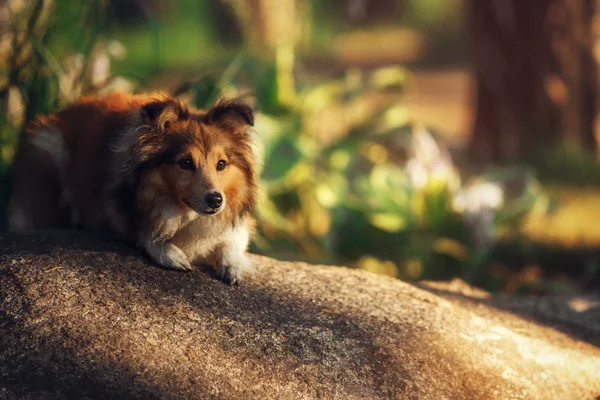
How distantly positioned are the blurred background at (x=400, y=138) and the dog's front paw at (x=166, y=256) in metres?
1.82

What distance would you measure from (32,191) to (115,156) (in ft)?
2.63

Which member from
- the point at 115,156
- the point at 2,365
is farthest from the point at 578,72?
the point at 2,365

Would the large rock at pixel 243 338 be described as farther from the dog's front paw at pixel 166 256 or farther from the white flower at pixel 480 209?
the white flower at pixel 480 209

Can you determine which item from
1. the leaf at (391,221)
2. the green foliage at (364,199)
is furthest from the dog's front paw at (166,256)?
the leaf at (391,221)

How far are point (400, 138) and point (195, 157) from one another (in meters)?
3.53

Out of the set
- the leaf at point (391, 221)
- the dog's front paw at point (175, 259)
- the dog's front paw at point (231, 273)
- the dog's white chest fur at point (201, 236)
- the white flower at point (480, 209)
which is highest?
the dog's white chest fur at point (201, 236)

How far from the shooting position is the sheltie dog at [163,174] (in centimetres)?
346

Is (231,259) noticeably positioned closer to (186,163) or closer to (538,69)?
(186,163)

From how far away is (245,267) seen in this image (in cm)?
385

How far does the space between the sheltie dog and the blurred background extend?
48.2 inches

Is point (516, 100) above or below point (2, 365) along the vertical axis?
above

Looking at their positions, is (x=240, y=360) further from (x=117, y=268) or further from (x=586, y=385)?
(x=586, y=385)

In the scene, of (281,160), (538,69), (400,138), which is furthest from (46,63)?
(538,69)

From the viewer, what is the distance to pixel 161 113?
3439 millimetres
